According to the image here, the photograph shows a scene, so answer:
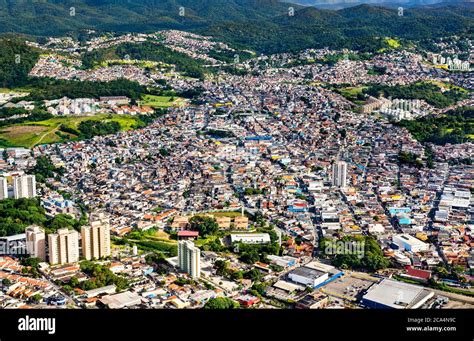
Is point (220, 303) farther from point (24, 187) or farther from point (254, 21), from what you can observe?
point (254, 21)

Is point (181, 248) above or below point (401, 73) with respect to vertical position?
below

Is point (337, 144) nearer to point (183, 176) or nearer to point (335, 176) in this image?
point (335, 176)

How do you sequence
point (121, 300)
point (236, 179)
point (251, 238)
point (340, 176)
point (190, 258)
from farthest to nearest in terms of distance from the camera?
1. point (236, 179)
2. point (340, 176)
3. point (251, 238)
4. point (190, 258)
5. point (121, 300)

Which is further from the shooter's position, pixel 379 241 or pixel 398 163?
pixel 398 163

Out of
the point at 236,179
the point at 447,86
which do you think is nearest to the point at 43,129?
the point at 236,179

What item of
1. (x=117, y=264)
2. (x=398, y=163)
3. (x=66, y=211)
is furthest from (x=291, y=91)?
(x=117, y=264)

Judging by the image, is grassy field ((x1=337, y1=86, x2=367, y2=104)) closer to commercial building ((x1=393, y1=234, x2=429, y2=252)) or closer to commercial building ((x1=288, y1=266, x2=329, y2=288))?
commercial building ((x1=393, y1=234, x2=429, y2=252))
